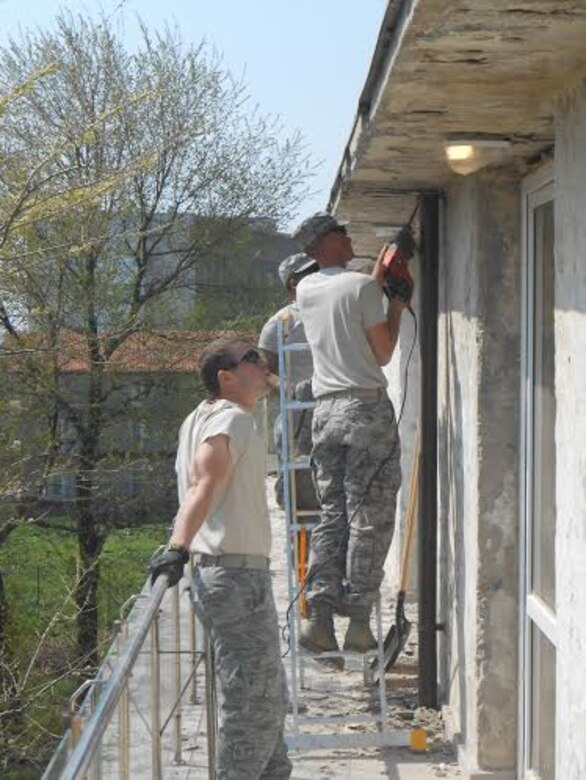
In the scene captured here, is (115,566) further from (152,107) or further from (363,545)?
(363,545)

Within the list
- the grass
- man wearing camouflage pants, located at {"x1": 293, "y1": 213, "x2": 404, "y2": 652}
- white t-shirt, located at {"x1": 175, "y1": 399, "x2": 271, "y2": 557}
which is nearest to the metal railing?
white t-shirt, located at {"x1": 175, "y1": 399, "x2": 271, "y2": 557}

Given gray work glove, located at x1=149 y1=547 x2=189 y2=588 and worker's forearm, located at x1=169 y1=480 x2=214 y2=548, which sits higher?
worker's forearm, located at x1=169 y1=480 x2=214 y2=548

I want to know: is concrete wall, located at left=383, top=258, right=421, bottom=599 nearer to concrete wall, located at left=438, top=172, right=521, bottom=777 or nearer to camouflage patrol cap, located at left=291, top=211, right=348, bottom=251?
camouflage patrol cap, located at left=291, top=211, right=348, bottom=251

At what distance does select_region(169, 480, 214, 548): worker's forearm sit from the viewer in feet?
12.9

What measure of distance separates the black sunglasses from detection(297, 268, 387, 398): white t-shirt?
102cm

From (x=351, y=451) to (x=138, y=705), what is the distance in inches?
60.1

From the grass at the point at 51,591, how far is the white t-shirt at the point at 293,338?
8.42m

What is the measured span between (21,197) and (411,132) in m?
3.63

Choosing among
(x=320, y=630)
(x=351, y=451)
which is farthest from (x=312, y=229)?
(x=320, y=630)

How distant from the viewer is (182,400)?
19.2 meters

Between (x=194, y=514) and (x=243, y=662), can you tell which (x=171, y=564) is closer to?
(x=194, y=514)

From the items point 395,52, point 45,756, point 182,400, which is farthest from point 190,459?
point 182,400

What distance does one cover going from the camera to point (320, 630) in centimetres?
534

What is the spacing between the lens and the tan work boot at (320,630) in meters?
5.34
